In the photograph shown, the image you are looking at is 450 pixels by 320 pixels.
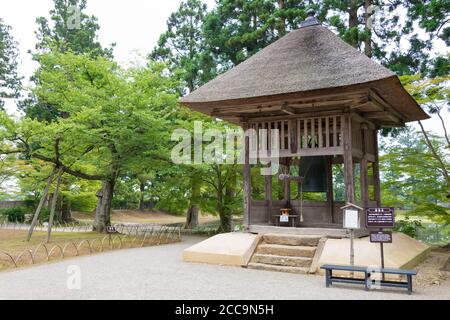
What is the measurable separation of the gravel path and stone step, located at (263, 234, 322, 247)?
1.36 meters

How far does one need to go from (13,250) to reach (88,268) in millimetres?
4282

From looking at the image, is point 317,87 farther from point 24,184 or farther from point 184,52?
point 24,184

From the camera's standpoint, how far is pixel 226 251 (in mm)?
9195

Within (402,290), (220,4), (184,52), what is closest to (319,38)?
(402,290)

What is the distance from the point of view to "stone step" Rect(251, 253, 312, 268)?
841 centimetres

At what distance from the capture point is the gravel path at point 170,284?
6059 mm

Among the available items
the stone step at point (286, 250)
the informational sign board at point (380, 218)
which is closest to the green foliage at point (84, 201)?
the stone step at point (286, 250)

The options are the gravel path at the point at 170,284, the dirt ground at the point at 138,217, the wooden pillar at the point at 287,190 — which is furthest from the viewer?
the dirt ground at the point at 138,217

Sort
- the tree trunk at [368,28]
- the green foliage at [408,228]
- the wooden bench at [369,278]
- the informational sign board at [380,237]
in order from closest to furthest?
1. the wooden bench at [369,278]
2. the informational sign board at [380,237]
3. the green foliage at [408,228]
4. the tree trunk at [368,28]

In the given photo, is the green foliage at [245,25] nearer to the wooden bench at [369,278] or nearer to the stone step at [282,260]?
the stone step at [282,260]

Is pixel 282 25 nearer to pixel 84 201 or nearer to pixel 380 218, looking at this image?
pixel 380 218

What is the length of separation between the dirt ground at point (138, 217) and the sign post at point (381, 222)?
27199 millimetres

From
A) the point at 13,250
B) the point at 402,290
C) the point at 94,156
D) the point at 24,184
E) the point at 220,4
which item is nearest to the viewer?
the point at 402,290

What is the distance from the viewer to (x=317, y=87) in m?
8.43
